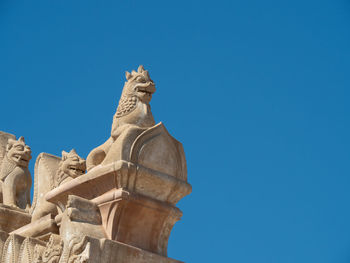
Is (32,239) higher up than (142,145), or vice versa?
(142,145)

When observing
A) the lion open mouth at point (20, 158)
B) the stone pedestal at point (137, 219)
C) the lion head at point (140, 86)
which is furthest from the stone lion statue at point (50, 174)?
the stone pedestal at point (137, 219)

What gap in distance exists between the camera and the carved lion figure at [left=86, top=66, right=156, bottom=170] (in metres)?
9.05

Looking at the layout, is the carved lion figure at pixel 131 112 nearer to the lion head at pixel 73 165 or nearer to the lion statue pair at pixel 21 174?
the lion head at pixel 73 165

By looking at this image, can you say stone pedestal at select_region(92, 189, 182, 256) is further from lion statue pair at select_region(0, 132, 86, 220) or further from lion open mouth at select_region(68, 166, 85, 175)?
lion statue pair at select_region(0, 132, 86, 220)

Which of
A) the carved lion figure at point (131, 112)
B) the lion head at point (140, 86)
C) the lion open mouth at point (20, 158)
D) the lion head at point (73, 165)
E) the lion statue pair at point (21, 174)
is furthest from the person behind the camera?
the lion open mouth at point (20, 158)

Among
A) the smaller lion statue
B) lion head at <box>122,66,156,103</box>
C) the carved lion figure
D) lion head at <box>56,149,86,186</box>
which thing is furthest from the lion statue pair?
lion head at <box>122,66,156,103</box>

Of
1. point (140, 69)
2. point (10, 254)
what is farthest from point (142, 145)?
point (10, 254)

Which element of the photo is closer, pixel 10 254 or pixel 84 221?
pixel 84 221

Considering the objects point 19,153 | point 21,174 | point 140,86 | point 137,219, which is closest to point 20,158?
point 19,153

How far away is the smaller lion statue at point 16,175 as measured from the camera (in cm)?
1316

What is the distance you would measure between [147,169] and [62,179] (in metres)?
2.64

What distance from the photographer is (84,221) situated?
8117mm

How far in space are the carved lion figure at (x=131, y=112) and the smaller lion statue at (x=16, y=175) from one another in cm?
430

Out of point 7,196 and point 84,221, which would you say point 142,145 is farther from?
point 7,196
